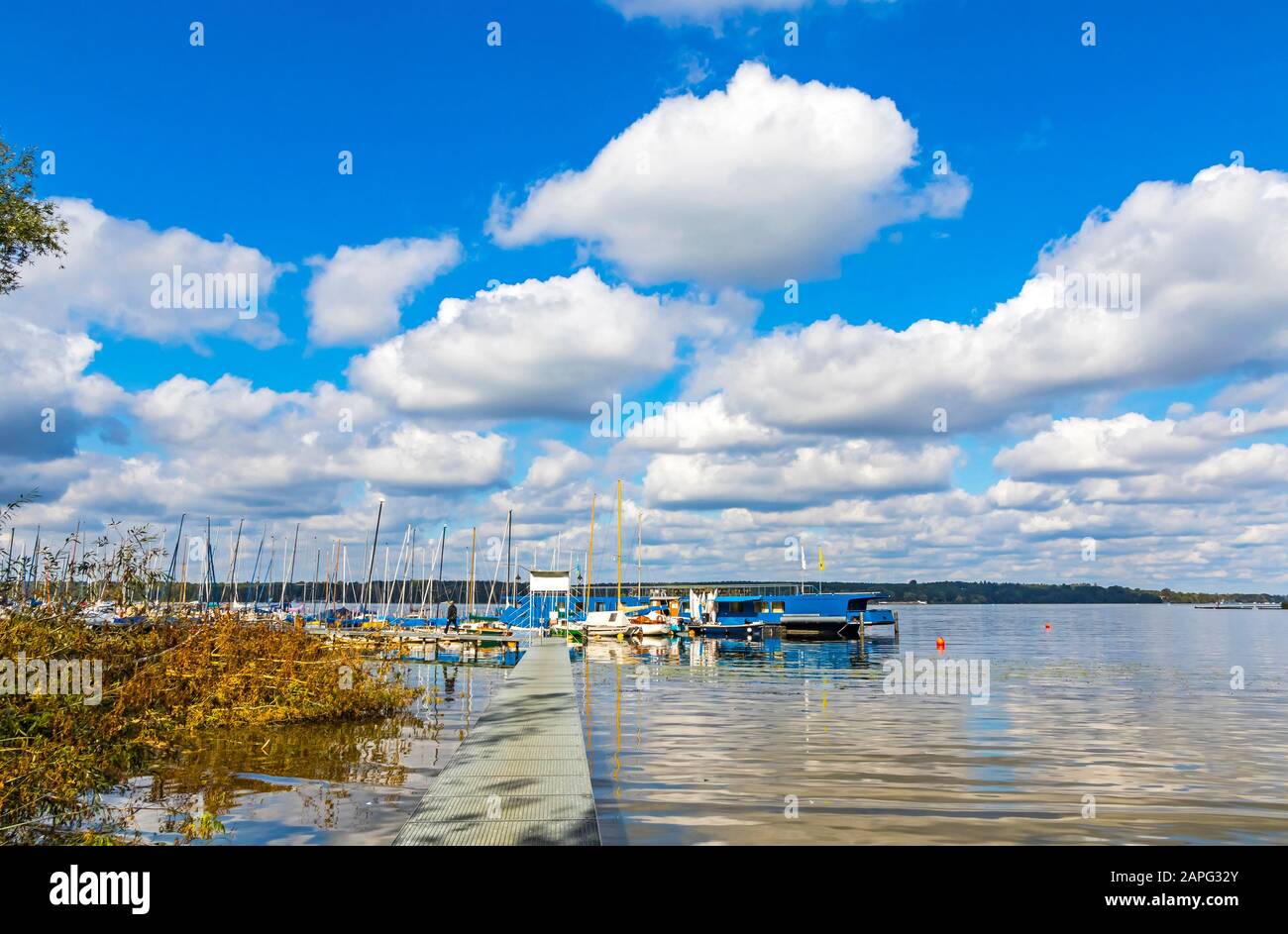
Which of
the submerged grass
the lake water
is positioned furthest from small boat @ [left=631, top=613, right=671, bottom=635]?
the submerged grass

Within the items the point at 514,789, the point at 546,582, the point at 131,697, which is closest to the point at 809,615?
the point at 546,582

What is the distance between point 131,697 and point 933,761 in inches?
676

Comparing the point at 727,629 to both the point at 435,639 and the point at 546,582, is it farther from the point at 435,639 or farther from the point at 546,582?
the point at 435,639

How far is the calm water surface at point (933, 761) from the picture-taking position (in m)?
12.5

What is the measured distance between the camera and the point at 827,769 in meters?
16.8

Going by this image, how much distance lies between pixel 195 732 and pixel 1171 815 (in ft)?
64.7

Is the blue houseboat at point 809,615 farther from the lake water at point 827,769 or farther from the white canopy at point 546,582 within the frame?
the lake water at point 827,769

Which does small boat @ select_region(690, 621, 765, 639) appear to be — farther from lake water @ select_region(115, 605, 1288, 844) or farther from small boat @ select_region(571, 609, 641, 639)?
lake water @ select_region(115, 605, 1288, 844)

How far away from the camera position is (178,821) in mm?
11914

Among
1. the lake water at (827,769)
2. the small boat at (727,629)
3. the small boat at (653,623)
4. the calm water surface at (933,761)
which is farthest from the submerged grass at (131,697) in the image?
the small boat at (727,629)

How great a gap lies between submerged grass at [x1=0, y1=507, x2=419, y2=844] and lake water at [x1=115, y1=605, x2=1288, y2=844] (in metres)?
0.75
